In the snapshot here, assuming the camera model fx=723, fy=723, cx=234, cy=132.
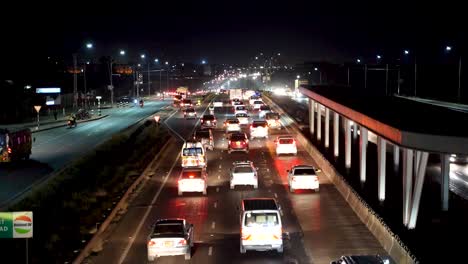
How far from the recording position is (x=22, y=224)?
16422mm

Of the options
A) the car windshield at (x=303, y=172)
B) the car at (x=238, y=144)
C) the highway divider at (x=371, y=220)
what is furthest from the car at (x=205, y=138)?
the car windshield at (x=303, y=172)

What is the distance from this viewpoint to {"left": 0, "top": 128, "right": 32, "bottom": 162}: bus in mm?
44719

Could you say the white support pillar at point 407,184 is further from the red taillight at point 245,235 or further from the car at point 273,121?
the car at point 273,121

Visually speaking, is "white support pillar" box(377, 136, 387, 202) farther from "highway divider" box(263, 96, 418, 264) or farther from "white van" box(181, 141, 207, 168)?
"white van" box(181, 141, 207, 168)

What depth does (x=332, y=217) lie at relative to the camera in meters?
28.5

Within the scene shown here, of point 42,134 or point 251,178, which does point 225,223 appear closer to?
point 251,178

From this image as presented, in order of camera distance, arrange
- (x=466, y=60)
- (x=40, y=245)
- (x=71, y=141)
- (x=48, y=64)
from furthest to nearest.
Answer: (x=48, y=64) → (x=466, y=60) → (x=71, y=141) → (x=40, y=245)

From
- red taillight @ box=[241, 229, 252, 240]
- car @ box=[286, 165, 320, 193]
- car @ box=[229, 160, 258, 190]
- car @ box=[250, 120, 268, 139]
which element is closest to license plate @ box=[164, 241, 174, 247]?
red taillight @ box=[241, 229, 252, 240]

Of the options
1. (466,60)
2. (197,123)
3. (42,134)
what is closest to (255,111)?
(197,123)

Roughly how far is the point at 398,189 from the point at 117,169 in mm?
15880

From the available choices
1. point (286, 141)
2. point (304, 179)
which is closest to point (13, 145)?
point (286, 141)

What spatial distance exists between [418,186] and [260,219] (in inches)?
219

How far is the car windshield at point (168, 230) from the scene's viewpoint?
2103cm

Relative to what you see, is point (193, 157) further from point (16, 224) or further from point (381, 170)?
point (16, 224)
